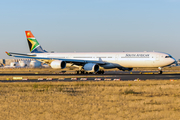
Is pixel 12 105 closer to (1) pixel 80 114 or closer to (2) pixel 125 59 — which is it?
(1) pixel 80 114

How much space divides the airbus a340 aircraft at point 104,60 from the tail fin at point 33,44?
1.43m

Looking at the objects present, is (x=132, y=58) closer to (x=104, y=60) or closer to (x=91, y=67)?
(x=104, y=60)

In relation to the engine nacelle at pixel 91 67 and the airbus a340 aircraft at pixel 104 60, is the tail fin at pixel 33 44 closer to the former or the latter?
the airbus a340 aircraft at pixel 104 60

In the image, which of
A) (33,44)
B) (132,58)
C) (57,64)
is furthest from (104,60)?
(33,44)

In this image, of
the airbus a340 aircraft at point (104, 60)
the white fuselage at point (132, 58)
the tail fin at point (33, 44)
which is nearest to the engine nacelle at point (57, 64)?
the airbus a340 aircraft at point (104, 60)

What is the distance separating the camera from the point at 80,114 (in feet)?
41.5

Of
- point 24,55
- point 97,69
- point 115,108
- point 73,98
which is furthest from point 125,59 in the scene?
point 115,108

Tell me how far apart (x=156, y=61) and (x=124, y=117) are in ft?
126

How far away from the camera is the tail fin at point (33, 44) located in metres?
61.4

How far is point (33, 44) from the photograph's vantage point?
61688 mm

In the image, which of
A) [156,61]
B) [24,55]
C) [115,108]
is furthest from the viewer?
[24,55]

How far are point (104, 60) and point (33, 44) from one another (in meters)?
18.5

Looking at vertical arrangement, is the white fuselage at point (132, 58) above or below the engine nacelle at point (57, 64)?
above

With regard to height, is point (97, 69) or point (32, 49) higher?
point (32, 49)
